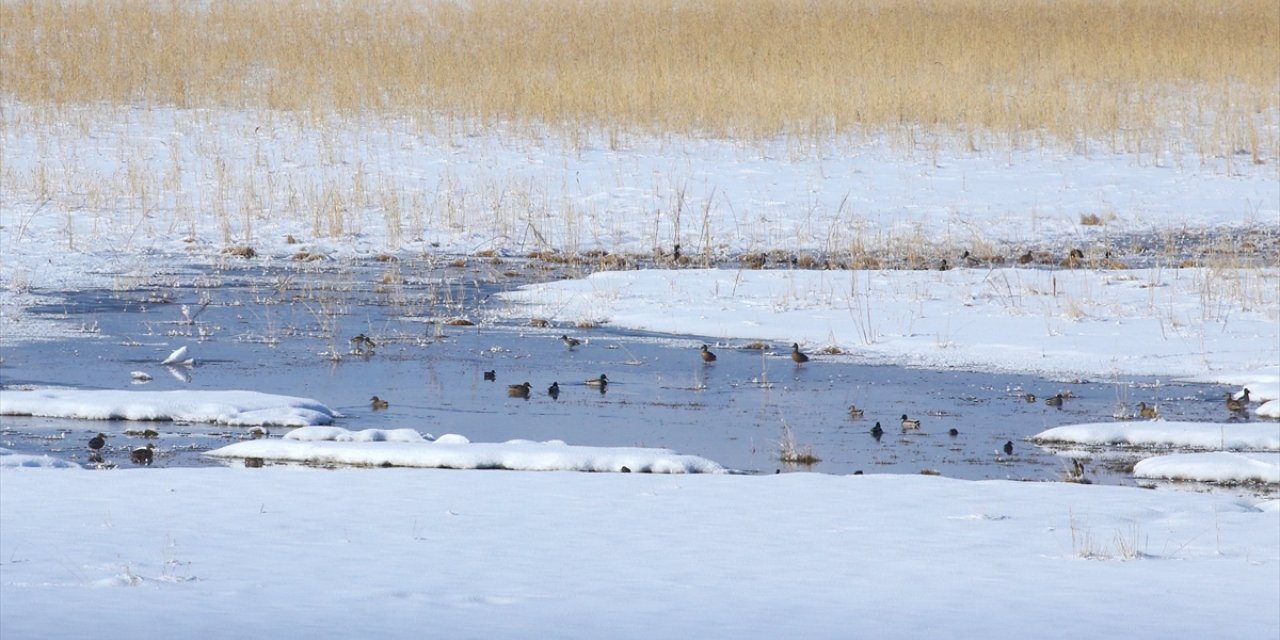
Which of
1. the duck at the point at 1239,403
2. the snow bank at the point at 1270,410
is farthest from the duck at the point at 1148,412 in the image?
the snow bank at the point at 1270,410

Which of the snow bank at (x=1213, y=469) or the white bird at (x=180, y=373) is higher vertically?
the white bird at (x=180, y=373)

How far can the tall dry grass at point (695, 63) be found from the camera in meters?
23.5

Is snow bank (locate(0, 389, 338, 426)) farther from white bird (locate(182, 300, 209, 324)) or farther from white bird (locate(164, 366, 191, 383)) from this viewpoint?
white bird (locate(182, 300, 209, 324))

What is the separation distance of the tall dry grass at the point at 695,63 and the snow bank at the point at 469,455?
1423 cm

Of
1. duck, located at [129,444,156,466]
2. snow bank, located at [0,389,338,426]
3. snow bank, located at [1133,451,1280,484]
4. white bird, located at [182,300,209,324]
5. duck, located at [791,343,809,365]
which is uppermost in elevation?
white bird, located at [182,300,209,324]

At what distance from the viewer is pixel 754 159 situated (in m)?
21.6

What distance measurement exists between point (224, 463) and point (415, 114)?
1489 centimetres

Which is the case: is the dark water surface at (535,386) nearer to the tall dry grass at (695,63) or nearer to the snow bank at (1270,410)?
the snow bank at (1270,410)

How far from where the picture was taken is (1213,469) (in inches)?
336

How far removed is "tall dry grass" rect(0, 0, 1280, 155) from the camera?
23516 mm

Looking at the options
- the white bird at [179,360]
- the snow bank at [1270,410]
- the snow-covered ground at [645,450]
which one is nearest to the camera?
the snow-covered ground at [645,450]

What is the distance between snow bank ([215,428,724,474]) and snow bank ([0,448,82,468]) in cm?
81

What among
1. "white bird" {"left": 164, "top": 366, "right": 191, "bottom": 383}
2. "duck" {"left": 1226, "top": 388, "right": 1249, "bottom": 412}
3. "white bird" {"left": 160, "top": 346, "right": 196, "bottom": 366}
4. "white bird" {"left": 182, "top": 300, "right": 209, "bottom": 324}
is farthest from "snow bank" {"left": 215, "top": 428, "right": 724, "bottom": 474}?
"white bird" {"left": 182, "top": 300, "right": 209, "bottom": 324}

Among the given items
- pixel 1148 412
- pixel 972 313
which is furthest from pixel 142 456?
pixel 972 313
